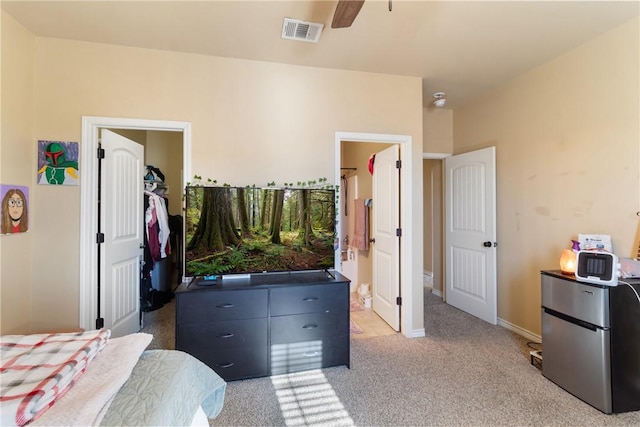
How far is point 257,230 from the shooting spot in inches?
94.3

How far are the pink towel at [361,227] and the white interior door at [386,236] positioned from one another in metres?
0.36

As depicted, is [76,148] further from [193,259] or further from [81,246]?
[193,259]

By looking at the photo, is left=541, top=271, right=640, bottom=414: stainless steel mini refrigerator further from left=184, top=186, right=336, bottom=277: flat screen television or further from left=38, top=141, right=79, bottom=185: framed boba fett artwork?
left=38, top=141, right=79, bottom=185: framed boba fett artwork

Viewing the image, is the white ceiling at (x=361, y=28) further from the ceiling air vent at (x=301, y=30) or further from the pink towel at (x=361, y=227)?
the pink towel at (x=361, y=227)

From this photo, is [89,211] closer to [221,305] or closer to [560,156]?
[221,305]

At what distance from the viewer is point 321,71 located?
2795mm

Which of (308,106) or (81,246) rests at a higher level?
(308,106)

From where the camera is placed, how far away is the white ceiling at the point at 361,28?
1.95 meters

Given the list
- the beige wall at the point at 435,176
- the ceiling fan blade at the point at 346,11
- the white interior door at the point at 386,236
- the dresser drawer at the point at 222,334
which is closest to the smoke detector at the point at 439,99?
the beige wall at the point at 435,176

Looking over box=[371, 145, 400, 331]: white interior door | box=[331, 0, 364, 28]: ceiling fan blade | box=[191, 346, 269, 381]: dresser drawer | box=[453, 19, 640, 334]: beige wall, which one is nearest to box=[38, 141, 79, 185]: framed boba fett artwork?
box=[191, 346, 269, 381]: dresser drawer

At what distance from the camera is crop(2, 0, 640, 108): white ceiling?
1946 mm

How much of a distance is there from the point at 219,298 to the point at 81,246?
4.25 feet

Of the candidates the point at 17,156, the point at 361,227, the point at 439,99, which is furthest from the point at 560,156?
the point at 17,156

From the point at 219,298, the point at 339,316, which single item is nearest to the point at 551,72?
the point at 339,316
